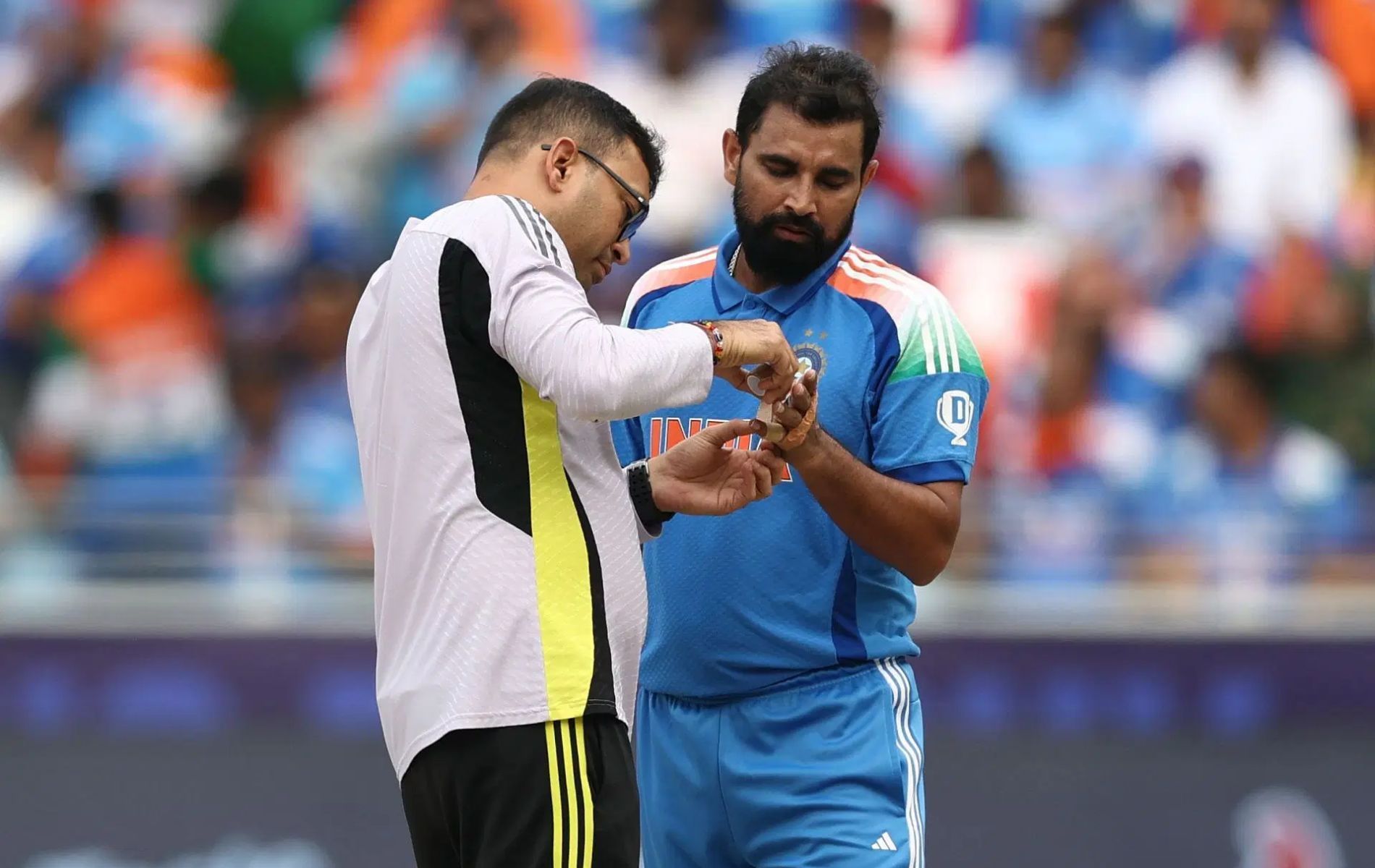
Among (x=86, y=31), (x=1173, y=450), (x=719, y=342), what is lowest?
(x=1173, y=450)

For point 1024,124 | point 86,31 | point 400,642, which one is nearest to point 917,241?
point 1024,124

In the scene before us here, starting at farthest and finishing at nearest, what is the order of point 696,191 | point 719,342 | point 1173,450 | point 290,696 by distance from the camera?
point 696,191, point 1173,450, point 290,696, point 719,342

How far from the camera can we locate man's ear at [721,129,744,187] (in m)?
4.24

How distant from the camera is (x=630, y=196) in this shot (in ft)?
11.8

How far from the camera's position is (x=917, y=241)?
8.66m

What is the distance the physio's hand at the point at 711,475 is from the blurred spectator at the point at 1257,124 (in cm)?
564

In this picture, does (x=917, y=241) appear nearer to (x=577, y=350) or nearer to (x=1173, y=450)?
(x=1173, y=450)

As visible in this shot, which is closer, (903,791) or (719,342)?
(719,342)

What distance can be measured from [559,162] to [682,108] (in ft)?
17.7

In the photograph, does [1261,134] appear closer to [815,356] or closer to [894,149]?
[894,149]

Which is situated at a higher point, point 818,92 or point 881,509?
point 818,92

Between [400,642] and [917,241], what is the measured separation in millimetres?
5547

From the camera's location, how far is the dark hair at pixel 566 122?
356 cm

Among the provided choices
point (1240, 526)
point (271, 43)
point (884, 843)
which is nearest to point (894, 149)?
point (1240, 526)
